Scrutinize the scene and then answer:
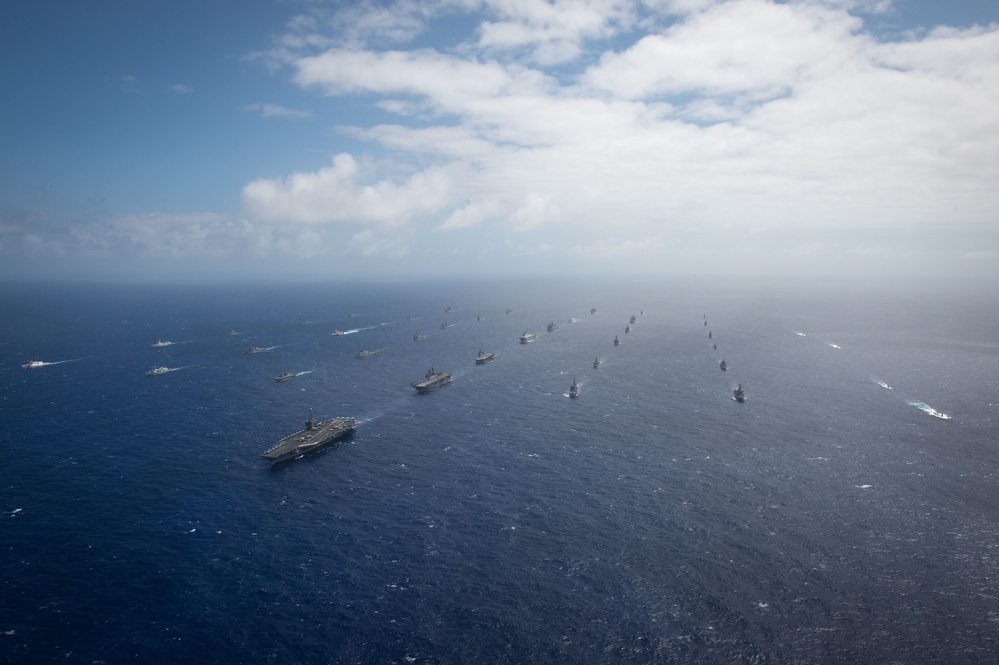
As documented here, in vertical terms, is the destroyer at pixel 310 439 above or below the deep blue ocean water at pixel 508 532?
above

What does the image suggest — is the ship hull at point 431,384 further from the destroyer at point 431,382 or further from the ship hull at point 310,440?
the ship hull at point 310,440

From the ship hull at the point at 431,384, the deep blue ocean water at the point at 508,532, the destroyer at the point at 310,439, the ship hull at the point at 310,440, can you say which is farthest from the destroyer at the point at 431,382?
the ship hull at the point at 310,440

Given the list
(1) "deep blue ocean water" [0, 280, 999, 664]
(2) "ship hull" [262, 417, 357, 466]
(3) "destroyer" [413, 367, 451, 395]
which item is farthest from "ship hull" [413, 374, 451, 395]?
(2) "ship hull" [262, 417, 357, 466]

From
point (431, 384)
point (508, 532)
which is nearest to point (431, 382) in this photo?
point (431, 384)

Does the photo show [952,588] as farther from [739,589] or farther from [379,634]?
[379,634]

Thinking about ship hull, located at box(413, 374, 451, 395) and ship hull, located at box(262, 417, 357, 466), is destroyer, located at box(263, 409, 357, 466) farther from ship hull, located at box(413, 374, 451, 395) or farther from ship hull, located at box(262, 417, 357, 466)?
ship hull, located at box(413, 374, 451, 395)

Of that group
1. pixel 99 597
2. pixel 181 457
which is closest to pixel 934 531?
pixel 99 597
